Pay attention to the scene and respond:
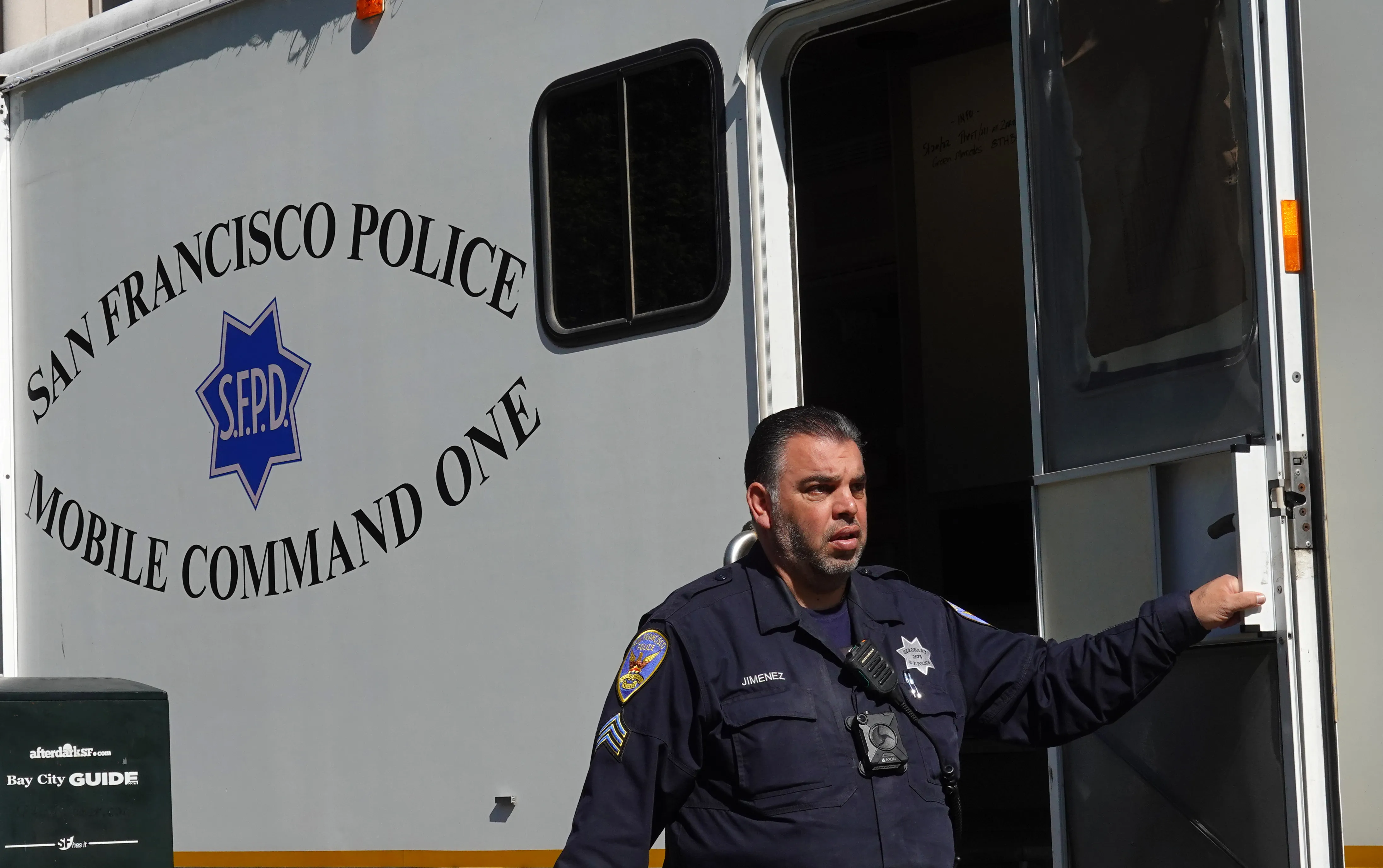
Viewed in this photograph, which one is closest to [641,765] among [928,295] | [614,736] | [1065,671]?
[614,736]

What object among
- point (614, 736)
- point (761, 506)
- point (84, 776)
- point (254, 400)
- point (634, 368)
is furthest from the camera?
point (254, 400)

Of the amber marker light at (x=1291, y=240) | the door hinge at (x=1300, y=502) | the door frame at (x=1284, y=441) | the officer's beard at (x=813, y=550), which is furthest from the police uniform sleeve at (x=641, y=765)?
the amber marker light at (x=1291, y=240)

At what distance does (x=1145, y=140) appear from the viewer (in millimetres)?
2871

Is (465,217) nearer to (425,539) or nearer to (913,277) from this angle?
(425,539)

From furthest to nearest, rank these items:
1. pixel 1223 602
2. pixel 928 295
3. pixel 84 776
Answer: pixel 928 295
pixel 84 776
pixel 1223 602

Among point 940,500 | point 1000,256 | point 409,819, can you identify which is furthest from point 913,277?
point 409,819

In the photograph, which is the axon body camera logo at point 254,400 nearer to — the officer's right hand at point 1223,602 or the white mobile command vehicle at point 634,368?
the white mobile command vehicle at point 634,368

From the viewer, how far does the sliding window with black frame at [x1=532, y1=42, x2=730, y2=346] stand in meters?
3.51

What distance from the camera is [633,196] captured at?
143 inches

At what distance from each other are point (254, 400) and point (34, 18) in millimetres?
5263

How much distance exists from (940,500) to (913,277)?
2.06ft

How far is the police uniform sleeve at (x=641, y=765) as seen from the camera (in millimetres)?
2676

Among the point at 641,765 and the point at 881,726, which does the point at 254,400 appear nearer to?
the point at 641,765

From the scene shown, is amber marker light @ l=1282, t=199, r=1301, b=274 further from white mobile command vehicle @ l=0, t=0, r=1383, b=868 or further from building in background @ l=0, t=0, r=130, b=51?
building in background @ l=0, t=0, r=130, b=51
